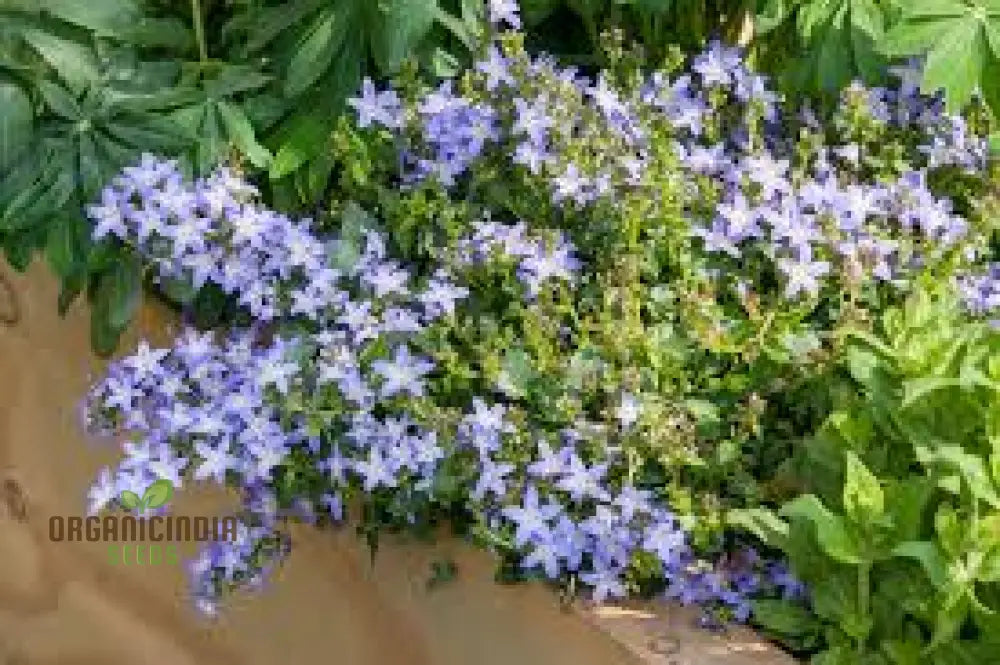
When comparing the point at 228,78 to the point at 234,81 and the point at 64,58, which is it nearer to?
the point at 234,81

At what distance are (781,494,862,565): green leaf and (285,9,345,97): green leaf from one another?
2.45ft

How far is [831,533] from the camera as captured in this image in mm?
1802

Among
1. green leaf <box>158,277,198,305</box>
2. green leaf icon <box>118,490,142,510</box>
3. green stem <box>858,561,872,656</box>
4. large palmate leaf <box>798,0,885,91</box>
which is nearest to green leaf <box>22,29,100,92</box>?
green leaf <box>158,277,198,305</box>

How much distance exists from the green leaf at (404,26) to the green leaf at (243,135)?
16 centimetres

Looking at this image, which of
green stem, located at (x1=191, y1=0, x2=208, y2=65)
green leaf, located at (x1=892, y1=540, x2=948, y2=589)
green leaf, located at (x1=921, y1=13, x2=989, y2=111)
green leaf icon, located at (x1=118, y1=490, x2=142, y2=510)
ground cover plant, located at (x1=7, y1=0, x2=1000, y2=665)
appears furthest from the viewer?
green stem, located at (x1=191, y1=0, x2=208, y2=65)

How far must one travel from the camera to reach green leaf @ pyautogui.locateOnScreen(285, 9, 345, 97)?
223cm

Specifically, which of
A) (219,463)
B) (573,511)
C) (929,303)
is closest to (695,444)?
(573,511)

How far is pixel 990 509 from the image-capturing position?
69.9 inches

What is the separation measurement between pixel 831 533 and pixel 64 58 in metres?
0.99

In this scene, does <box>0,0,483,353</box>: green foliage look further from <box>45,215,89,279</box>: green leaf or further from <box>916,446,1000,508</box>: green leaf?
<box>916,446,1000,508</box>: green leaf

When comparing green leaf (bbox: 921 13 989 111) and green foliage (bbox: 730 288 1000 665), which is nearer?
green foliage (bbox: 730 288 1000 665)

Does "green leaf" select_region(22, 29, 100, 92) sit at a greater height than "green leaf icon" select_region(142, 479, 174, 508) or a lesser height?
greater

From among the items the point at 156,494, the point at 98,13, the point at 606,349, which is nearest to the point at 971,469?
the point at 606,349

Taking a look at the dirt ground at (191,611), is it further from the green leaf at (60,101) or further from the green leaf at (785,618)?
the green leaf at (60,101)
